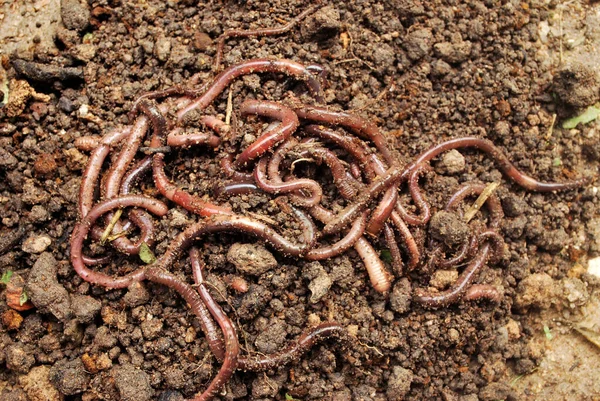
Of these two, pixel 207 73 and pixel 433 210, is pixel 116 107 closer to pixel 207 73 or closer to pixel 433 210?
pixel 207 73

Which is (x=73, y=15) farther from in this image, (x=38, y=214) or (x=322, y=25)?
(x=322, y=25)

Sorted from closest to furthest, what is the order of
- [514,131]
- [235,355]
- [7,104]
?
[235,355]
[7,104]
[514,131]

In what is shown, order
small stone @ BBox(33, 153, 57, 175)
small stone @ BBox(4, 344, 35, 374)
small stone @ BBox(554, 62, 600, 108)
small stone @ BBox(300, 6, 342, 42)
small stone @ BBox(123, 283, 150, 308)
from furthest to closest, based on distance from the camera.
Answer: small stone @ BBox(554, 62, 600, 108)
small stone @ BBox(300, 6, 342, 42)
small stone @ BBox(33, 153, 57, 175)
small stone @ BBox(4, 344, 35, 374)
small stone @ BBox(123, 283, 150, 308)

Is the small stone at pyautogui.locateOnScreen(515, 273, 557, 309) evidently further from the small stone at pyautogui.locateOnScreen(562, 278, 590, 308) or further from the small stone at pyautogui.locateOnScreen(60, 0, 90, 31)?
the small stone at pyautogui.locateOnScreen(60, 0, 90, 31)

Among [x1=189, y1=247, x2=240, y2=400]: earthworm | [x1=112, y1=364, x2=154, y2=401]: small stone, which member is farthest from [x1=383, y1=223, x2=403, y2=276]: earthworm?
[x1=112, y1=364, x2=154, y2=401]: small stone

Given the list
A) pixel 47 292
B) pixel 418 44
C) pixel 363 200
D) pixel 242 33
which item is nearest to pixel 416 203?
pixel 363 200

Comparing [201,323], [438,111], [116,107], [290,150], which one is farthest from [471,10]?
[201,323]
